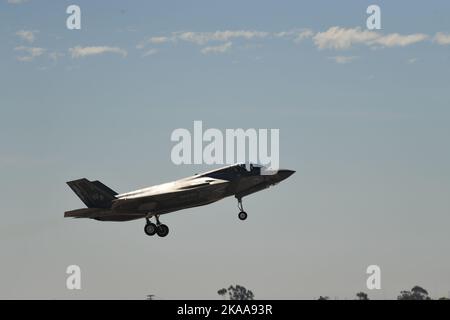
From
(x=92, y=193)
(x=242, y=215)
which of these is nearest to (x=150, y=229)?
(x=92, y=193)

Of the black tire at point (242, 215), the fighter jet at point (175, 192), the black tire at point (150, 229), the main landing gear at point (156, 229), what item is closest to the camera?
the black tire at point (242, 215)

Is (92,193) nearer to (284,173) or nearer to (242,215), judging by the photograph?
(242,215)

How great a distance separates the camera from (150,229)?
88.1 m

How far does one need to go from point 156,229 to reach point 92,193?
6.94 m

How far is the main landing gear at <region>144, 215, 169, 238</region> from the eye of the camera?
87.6 metres

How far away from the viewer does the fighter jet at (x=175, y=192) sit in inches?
3396

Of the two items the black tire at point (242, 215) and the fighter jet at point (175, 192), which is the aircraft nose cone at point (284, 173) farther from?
the black tire at point (242, 215)

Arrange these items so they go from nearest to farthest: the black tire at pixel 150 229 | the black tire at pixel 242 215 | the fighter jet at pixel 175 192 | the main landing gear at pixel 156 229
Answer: the black tire at pixel 242 215 → the fighter jet at pixel 175 192 → the main landing gear at pixel 156 229 → the black tire at pixel 150 229

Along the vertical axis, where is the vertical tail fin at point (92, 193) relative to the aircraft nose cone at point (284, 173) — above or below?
below

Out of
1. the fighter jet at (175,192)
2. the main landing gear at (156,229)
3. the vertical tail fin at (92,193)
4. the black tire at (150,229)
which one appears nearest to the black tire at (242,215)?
the fighter jet at (175,192)

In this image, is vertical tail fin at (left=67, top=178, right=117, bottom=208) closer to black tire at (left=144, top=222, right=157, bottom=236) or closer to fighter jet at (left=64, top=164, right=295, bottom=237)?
fighter jet at (left=64, top=164, right=295, bottom=237)

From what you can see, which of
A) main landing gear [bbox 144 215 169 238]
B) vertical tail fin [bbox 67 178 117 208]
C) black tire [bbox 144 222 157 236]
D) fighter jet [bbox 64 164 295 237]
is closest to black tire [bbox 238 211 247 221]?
fighter jet [bbox 64 164 295 237]

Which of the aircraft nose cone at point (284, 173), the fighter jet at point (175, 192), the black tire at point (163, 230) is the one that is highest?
the aircraft nose cone at point (284, 173)
